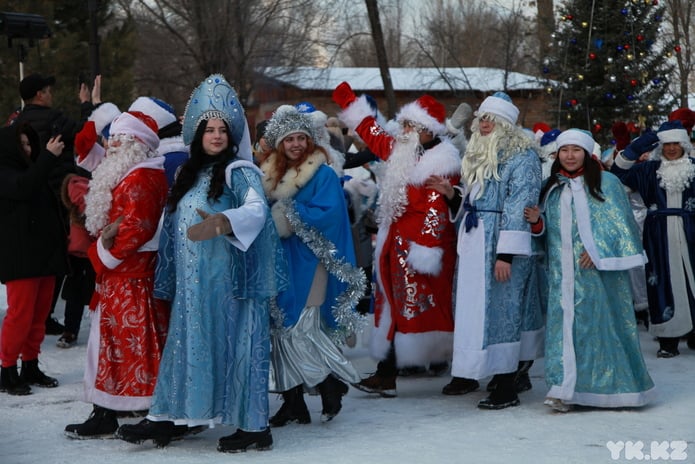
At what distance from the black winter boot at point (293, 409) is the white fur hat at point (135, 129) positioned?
168 cm

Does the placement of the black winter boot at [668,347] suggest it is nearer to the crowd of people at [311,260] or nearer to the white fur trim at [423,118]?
the crowd of people at [311,260]

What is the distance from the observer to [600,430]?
18.0ft

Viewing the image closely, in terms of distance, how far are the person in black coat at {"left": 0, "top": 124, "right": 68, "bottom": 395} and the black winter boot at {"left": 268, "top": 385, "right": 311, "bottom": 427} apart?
6.70 feet

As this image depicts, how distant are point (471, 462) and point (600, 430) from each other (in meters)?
1.05

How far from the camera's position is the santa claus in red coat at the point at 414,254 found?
22.1ft

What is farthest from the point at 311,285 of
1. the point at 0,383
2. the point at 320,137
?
the point at 0,383

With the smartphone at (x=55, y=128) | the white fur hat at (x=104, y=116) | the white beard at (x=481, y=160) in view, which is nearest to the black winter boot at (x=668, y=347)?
the white beard at (x=481, y=160)

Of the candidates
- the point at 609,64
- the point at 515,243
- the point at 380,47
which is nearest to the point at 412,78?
the point at 380,47

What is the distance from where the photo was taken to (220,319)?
4977 millimetres

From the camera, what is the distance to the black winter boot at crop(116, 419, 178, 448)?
5133 millimetres

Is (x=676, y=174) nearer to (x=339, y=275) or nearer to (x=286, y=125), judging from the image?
(x=339, y=275)

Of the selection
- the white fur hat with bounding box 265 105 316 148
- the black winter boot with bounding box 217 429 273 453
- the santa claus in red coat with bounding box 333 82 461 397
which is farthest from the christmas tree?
the black winter boot with bounding box 217 429 273 453

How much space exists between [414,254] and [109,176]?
2.29m

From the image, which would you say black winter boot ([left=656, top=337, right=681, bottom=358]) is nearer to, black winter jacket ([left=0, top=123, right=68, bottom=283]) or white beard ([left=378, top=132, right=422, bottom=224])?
white beard ([left=378, top=132, right=422, bottom=224])
